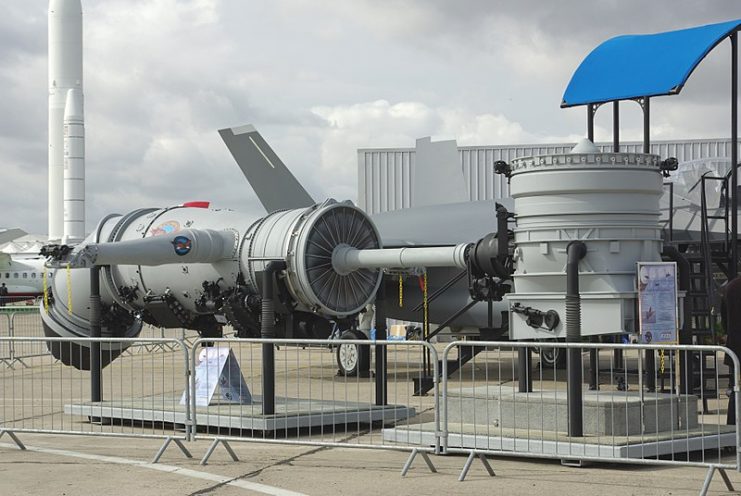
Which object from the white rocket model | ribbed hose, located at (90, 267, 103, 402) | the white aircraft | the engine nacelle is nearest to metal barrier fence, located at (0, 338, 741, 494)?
ribbed hose, located at (90, 267, 103, 402)

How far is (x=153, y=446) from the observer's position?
33.2 feet

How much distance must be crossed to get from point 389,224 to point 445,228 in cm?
152

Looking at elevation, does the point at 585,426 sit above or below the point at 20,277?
below

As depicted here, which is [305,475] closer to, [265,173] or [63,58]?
[265,173]

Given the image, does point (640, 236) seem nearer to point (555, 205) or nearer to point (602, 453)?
point (555, 205)

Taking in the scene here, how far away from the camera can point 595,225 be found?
30.3ft

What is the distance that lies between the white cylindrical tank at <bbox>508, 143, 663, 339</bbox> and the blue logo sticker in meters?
6.10

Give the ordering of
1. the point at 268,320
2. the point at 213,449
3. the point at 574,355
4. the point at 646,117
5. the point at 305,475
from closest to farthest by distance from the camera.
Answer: the point at 305,475 < the point at 574,355 < the point at 213,449 < the point at 268,320 < the point at 646,117

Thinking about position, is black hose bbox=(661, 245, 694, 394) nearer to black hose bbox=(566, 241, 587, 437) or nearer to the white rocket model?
black hose bbox=(566, 241, 587, 437)

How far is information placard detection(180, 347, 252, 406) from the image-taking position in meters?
11.0

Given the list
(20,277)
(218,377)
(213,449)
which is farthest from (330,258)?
(20,277)

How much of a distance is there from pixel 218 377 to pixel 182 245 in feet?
12.6

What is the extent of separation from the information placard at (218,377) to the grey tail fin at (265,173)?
1088 centimetres

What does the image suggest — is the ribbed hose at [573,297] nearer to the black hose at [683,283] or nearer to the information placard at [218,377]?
the black hose at [683,283]
